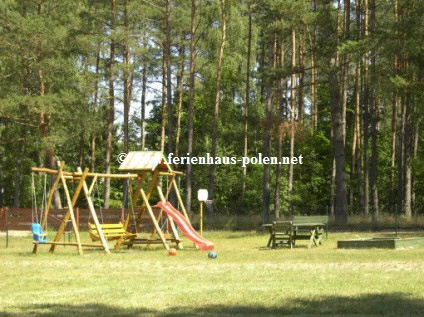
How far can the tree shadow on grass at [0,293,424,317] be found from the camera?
32.3 feet

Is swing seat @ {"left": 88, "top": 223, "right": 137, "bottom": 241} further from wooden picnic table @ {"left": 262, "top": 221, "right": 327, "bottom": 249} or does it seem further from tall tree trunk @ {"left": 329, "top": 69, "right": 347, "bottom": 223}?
tall tree trunk @ {"left": 329, "top": 69, "right": 347, "bottom": 223}

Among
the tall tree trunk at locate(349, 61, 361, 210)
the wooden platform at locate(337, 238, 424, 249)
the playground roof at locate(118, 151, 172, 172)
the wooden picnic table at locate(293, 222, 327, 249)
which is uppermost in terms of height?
the tall tree trunk at locate(349, 61, 361, 210)

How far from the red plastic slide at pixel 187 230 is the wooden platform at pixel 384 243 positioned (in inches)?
145

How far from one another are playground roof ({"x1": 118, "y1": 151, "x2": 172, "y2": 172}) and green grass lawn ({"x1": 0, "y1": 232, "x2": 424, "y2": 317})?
3.27m

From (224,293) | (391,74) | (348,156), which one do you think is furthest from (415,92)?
(348,156)

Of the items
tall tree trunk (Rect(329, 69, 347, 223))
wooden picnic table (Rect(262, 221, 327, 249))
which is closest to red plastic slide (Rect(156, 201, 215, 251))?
wooden picnic table (Rect(262, 221, 327, 249))

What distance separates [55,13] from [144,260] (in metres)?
27.0

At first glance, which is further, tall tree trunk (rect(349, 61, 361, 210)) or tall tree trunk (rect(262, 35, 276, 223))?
tall tree trunk (rect(349, 61, 361, 210))

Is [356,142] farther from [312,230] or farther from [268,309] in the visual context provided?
[268,309]

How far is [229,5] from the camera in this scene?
140 ft

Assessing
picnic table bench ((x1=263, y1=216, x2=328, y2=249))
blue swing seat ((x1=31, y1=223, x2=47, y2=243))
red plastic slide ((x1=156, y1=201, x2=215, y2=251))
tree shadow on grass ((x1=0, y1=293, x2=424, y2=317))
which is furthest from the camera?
picnic table bench ((x1=263, y1=216, x2=328, y2=249))

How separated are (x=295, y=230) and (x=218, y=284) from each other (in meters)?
11.1

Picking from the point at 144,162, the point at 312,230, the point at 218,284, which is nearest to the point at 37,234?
the point at 144,162

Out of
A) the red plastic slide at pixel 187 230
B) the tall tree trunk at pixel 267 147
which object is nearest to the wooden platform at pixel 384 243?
the red plastic slide at pixel 187 230
